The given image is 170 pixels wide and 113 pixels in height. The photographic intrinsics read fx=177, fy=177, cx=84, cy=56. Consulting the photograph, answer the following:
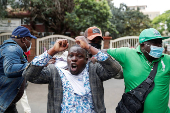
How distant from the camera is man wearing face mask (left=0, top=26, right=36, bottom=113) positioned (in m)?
2.11

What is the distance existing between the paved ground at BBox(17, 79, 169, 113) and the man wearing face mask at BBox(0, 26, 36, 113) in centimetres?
223

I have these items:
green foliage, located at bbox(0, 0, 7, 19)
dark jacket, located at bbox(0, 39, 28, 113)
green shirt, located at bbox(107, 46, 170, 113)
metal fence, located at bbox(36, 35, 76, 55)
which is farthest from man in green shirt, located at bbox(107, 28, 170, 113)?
Result: green foliage, located at bbox(0, 0, 7, 19)

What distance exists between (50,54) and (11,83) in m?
0.94

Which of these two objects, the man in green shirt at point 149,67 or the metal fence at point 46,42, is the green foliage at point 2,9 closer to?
the metal fence at point 46,42

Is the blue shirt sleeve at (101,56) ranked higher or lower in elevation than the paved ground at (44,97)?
higher

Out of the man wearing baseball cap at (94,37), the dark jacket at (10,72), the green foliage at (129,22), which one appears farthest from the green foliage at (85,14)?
the dark jacket at (10,72)

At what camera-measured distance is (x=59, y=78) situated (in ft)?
6.28

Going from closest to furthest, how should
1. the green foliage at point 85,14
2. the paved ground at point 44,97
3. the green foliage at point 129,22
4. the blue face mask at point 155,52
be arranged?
the blue face mask at point 155,52, the paved ground at point 44,97, the green foliage at point 85,14, the green foliage at point 129,22

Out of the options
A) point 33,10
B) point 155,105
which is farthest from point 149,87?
point 33,10

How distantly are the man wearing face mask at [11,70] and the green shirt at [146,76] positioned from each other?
1308 millimetres

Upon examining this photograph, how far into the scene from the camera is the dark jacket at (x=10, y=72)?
6.90 feet

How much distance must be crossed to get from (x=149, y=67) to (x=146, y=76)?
0.44 feet

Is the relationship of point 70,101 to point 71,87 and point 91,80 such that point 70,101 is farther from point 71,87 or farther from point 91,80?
point 91,80

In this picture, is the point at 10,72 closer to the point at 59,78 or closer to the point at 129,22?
the point at 59,78
